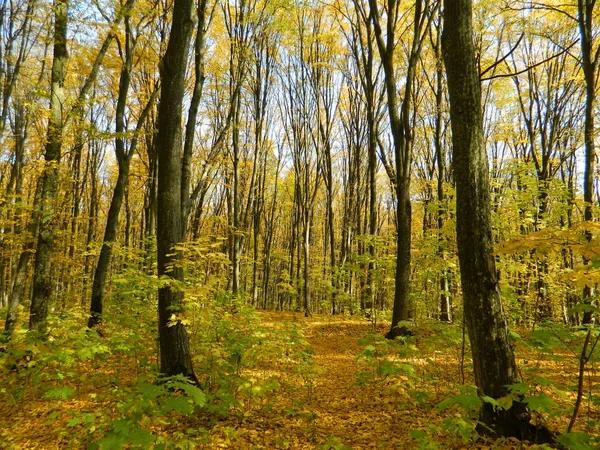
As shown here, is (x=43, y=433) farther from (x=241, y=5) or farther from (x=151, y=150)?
(x=241, y=5)

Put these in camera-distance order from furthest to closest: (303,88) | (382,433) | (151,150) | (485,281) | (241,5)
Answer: (303,88), (151,150), (241,5), (382,433), (485,281)

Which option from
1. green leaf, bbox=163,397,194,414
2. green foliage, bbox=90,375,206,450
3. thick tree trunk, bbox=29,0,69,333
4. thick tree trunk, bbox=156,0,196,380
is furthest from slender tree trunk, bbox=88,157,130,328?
green leaf, bbox=163,397,194,414

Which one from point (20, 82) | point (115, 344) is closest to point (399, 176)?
point (115, 344)

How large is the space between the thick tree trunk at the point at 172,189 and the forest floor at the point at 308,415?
806mm

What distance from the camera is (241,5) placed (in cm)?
1020

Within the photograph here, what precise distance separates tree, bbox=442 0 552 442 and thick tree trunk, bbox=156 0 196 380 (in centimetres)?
349

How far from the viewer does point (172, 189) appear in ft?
14.9

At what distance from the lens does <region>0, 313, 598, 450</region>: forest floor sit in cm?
335

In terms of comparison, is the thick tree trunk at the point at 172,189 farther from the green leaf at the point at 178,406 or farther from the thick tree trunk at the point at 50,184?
the thick tree trunk at the point at 50,184

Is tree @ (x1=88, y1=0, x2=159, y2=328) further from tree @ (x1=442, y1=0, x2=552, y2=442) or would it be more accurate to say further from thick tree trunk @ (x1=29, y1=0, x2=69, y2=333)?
tree @ (x1=442, y1=0, x2=552, y2=442)

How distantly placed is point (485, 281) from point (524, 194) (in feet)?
19.7

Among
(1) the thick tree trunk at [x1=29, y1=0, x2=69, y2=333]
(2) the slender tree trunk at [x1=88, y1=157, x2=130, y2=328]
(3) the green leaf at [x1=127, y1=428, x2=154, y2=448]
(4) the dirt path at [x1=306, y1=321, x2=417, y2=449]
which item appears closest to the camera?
(3) the green leaf at [x1=127, y1=428, x2=154, y2=448]

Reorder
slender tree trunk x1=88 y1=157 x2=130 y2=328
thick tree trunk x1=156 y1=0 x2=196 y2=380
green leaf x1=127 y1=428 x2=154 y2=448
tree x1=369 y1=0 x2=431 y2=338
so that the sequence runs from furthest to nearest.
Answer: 1. slender tree trunk x1=88 y1=157 x2=130 y2=328
2. tree x1=369 y1=0 x2=431 y2=338
3. thick tree trunk x1=156 y1=0 x2=196 y2=380
4. green leaf x1=127 y1=428 x2=154 y2=448

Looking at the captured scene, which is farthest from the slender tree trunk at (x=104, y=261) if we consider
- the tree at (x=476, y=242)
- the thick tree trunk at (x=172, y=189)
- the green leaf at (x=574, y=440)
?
the green leaf at (x=574, y=440)
